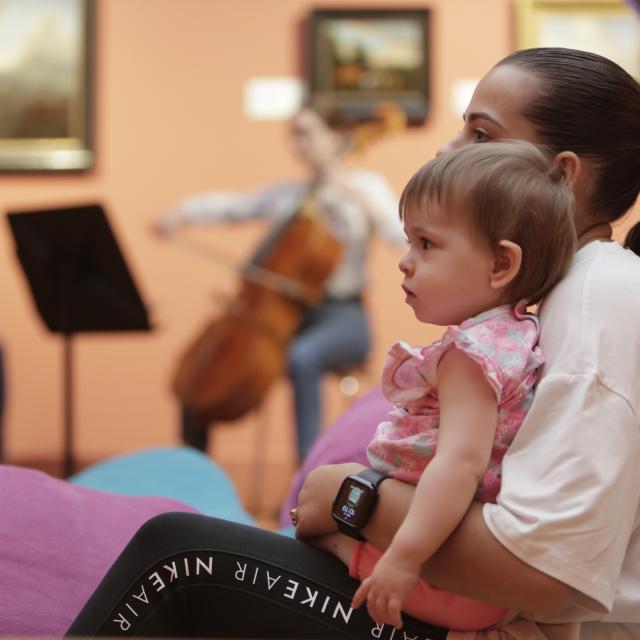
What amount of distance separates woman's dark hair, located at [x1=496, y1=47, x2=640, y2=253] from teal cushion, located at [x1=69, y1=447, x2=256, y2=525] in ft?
3.49

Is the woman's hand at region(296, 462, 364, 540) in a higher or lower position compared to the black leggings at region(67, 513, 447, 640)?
higher

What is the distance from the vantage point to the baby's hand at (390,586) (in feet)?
3.11

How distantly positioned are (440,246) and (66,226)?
7.49 feet

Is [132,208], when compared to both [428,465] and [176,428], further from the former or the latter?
[428,465]

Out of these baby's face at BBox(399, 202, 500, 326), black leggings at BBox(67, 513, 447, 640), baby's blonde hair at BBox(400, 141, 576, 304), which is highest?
baby's blonde hair at BBox(400, 141, 576, 304)

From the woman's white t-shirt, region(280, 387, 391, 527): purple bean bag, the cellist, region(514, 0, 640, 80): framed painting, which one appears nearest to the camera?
the woman's white t-shirt

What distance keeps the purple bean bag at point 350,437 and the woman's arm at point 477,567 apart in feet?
2.35

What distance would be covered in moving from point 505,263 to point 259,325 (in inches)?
130

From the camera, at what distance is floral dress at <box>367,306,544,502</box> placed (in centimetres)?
98

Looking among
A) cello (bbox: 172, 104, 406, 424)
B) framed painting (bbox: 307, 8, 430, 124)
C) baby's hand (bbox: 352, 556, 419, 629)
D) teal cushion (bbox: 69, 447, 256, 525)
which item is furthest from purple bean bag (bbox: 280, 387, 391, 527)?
framed painting (bbox: 307, 8, 430, 124)

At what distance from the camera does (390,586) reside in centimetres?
95

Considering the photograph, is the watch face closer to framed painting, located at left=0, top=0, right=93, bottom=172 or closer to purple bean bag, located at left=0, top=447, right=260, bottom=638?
purple bean bag, located at left=0, top=447, right=260, bottom=638

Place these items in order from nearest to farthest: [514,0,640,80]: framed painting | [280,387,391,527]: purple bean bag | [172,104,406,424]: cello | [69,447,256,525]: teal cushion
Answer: [280,387,391,527]: purple bean bag → [69,447,256,525]: teal cushion → [172,104,406,424]: cello → [514,0,640,80]: framed painting

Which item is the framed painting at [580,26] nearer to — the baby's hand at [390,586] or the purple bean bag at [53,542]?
the purple bean bag at [53,542]
